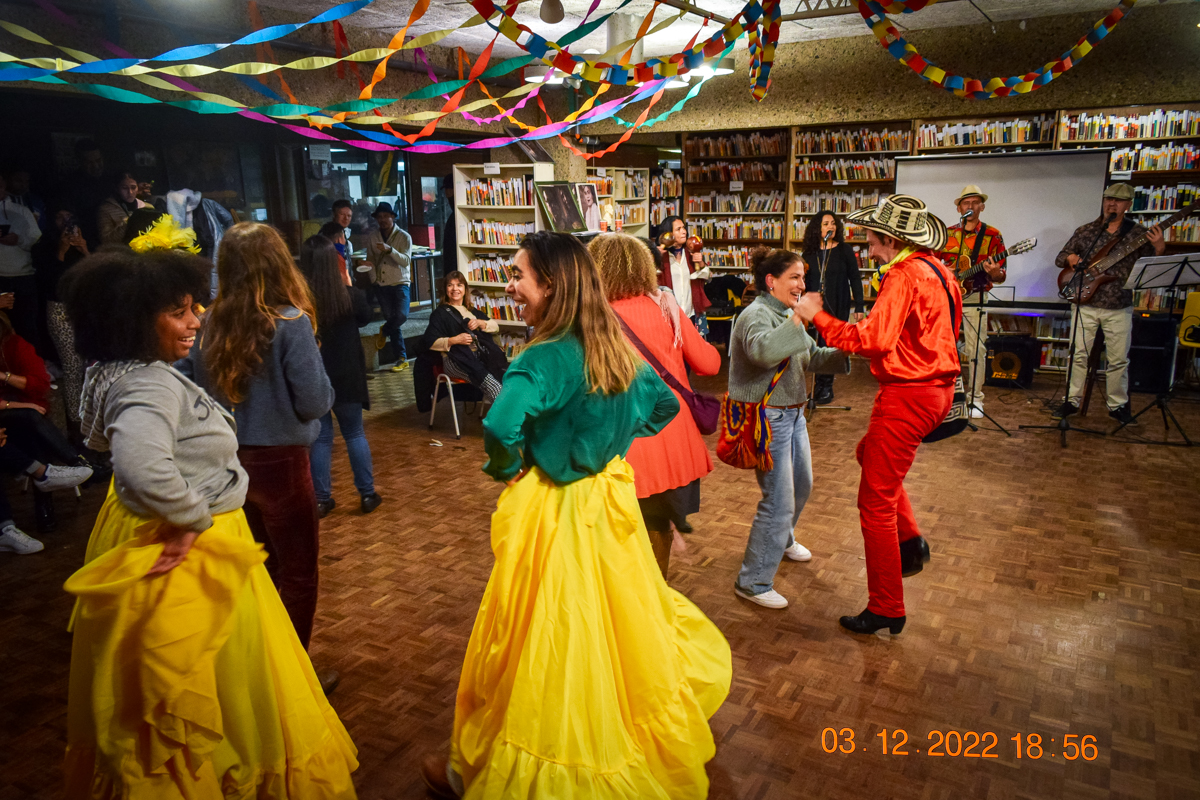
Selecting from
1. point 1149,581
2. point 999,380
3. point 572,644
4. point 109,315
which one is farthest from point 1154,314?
point 109,315

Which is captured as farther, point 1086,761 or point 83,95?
point 83,95

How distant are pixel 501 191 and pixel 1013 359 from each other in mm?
5079

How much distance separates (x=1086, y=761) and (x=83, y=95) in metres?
6.97

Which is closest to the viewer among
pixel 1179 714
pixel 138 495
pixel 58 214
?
pixel 138 495

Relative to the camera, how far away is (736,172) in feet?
31.8

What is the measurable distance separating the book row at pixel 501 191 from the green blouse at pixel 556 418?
5813 millimetres

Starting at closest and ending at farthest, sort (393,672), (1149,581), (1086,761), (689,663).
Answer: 1. (689,663)
2. (1086,761)
3. (393,672)
4. (1149,581)

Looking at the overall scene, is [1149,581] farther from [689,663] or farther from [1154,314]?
[1154,314]

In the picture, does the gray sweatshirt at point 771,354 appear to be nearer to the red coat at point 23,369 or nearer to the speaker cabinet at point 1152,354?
the red coat at point 23,369

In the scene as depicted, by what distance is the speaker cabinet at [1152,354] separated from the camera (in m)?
6.64

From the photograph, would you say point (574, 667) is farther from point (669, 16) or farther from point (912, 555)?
point (669, 16)

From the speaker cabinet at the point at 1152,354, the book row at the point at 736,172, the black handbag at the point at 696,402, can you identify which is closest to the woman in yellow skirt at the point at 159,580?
the black handbag at the point at 696,402

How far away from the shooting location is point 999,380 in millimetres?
7609

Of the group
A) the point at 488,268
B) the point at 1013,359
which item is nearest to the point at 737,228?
the point at 488,268
